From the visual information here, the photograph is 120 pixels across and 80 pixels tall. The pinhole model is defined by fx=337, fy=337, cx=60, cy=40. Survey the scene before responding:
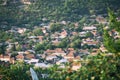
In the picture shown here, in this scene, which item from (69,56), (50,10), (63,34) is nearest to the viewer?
(69,56)

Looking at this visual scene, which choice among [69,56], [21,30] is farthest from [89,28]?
[69,56]

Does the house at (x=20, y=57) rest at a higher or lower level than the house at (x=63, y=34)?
higher

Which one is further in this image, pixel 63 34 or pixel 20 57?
pixel 63 34

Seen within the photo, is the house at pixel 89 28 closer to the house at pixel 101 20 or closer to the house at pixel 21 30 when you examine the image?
the house at pixel 101 20

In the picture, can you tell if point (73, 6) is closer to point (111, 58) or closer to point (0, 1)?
point (0, 1)

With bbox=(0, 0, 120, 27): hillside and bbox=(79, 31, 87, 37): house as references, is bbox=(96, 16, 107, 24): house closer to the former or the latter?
bbox=(0, 0, 120, 27): hillside

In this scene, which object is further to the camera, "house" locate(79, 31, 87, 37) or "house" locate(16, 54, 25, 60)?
"house" locate(79, 31, 87, 37)

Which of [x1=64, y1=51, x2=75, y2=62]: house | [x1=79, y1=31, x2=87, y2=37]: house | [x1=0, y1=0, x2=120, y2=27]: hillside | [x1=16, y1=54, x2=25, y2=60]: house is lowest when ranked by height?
[x1=79, y1=31, x2=87, y2=37]: house

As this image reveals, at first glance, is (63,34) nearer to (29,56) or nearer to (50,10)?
(29,56)

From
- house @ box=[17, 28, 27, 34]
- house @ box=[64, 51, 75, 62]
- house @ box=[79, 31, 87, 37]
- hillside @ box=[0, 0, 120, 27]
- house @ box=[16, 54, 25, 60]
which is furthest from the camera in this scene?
hillside @ box=[0, 0, 120, 27]

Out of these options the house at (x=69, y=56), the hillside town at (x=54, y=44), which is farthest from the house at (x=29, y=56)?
the house at (x=69, y=56)

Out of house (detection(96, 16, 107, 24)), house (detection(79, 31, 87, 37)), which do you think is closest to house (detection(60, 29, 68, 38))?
house (detection(79, 31, 87, 37))
